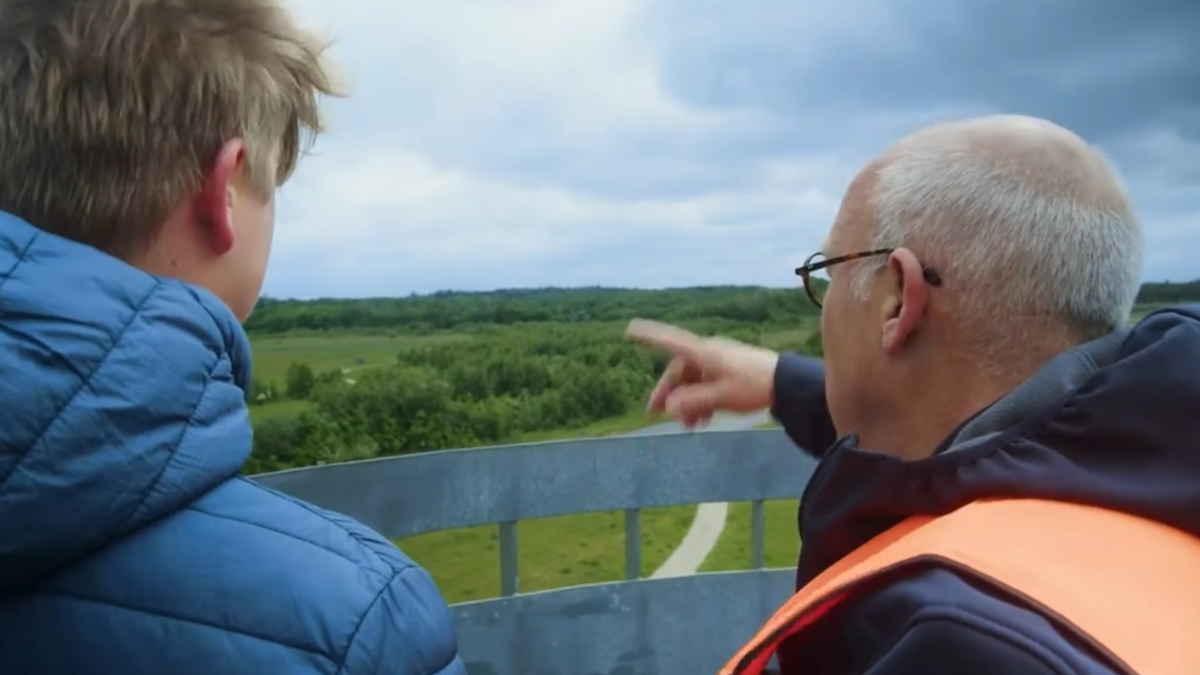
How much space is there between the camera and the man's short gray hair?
1.40m

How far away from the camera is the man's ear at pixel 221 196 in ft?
3.62

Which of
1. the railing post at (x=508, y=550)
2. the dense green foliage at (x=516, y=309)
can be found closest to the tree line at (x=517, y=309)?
the dense green foliage at (x=516, y=309)

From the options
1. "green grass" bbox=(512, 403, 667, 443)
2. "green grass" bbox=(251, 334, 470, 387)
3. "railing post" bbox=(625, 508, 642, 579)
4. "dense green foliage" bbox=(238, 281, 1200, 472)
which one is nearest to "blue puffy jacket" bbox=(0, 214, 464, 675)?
"dense green foliage" bbox=(238, 281, 1200, 472)

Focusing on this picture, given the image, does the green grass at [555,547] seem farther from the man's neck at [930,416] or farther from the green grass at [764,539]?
the man's neck at [930,416]

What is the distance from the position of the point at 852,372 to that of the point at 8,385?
1.15 m

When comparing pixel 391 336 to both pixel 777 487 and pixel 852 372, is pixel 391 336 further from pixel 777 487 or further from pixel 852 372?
pixel 852 372

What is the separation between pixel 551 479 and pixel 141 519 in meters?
2.53

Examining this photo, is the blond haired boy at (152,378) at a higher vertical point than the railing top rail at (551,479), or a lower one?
higher

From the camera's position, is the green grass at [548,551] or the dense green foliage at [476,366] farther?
the green grass at [548,551]

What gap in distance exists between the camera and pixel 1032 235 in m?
1.39

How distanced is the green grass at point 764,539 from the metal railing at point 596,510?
0.19m

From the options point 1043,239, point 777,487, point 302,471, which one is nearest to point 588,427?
point 777,487

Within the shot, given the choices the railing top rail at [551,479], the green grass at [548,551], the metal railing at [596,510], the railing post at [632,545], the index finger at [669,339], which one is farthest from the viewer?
the railing post at [632,545]

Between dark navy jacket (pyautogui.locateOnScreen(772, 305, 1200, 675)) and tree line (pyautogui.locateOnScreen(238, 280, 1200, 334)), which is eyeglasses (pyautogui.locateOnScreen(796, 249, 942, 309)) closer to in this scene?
dark navy jacket (pyautogui.locateOnScreen(772, 305, 1200, 675))
